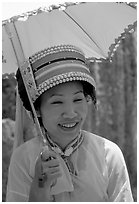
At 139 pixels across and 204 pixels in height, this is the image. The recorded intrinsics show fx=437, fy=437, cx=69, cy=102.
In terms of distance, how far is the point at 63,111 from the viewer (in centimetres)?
171

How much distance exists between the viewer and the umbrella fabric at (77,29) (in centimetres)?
207

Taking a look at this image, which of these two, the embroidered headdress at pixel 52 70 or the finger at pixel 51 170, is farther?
the embroidered headdress at pixel 52 70

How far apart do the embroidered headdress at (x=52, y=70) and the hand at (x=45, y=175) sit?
266 mm

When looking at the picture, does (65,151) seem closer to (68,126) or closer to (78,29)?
(68,126)

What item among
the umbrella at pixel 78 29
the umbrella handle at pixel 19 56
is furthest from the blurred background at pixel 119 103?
the umbrella handle at pixel 19 56

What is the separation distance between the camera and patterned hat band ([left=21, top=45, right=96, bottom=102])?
5.62ft

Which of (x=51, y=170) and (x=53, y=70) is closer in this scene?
(x=51, y=170)

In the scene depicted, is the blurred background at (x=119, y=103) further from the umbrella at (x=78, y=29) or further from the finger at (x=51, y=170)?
the finger at (x=51, y=170)

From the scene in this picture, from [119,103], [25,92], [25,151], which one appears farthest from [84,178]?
[119,103]

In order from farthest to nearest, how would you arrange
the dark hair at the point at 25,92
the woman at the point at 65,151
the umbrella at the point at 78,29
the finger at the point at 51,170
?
the umbrella at the point at 78,29, the dark hair at the point at 25,92, the woman at the point at 65,151, the finger at the point at 51,170

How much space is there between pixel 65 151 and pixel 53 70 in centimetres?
33

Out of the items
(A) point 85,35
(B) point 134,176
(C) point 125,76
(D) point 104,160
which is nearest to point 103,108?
(C) point 125,76

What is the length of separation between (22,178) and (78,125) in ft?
1.00

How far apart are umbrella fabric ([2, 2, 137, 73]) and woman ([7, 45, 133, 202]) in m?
0.35
